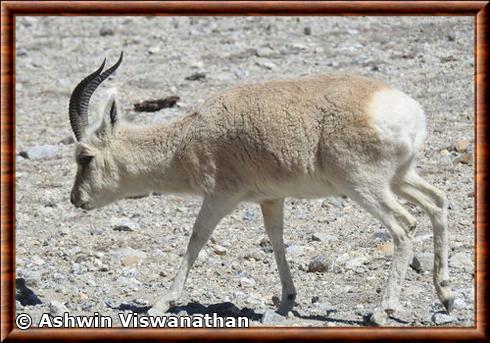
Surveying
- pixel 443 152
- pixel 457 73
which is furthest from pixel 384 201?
pixel 457 73

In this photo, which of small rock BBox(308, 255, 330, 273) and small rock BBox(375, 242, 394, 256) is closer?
small rock BBox(308, 255, 330, 273)

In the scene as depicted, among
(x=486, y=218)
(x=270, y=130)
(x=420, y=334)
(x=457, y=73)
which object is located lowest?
(x=420, y=334)

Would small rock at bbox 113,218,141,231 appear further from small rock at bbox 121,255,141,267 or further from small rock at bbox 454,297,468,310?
small rock at bbox 454,297,468,310

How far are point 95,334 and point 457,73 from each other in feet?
39.6

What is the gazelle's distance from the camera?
33.9ft

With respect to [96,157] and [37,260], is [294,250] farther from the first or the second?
[37,260]

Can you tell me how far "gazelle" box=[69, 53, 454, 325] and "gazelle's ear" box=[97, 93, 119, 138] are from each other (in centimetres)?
1

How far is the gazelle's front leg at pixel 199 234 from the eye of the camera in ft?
36.2

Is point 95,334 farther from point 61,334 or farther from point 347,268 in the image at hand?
point 347,268

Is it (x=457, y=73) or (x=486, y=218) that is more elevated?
(x=457, y=73)

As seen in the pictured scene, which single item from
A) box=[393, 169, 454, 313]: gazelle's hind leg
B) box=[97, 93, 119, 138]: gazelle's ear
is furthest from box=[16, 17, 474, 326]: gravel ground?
box=[97, 93, 119, 138]: gazelle's ear

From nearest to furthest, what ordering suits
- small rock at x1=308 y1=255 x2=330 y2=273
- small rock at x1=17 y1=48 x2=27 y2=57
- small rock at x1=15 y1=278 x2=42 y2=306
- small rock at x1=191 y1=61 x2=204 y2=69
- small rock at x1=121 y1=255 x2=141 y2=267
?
small rock at x1=15 y1=278 x2=42 y2=306
small rock at x1=308 y1=255 x2=330 y2=273
small rock at x1=121 y1=255 x2=141 y2=267
small rock at x1=191 y1=61 x2=204 y2=69
small rock at x1=17 y1=48 x2=27 y2=57

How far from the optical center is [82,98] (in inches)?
468

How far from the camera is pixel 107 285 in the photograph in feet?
40.1
